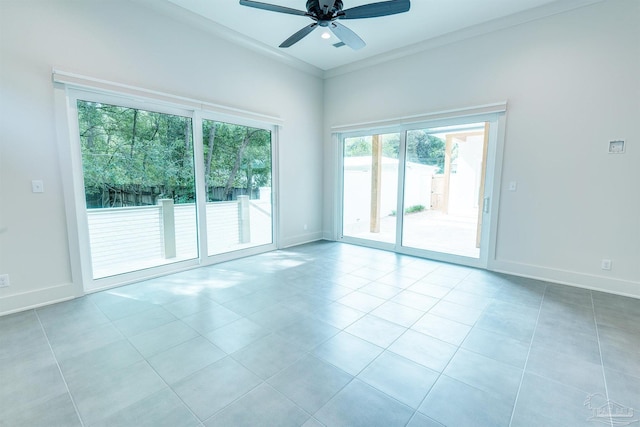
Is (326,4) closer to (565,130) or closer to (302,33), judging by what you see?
(302,33)

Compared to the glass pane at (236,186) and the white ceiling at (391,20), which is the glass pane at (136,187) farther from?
the white ceiling at (391,20)

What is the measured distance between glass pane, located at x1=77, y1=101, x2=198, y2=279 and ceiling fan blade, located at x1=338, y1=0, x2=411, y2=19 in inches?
97.6

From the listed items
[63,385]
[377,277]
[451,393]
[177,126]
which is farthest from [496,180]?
[63,385]

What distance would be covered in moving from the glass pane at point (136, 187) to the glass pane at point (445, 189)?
11.4 ft

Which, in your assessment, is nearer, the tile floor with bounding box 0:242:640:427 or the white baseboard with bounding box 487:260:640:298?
the tile floor with bounding box 0:242:640:427

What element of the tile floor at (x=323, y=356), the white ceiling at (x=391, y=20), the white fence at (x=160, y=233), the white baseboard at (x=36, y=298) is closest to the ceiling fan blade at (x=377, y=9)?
the white ceiling at (x=391, y=20)

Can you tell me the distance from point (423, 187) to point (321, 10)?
308 centimetres

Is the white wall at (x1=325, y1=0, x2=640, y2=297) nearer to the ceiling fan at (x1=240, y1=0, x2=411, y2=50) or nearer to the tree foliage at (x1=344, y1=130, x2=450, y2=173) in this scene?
the tree foliage at (x1=344, y1=130, x2=450, y2=173)

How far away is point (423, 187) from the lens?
4742 mm


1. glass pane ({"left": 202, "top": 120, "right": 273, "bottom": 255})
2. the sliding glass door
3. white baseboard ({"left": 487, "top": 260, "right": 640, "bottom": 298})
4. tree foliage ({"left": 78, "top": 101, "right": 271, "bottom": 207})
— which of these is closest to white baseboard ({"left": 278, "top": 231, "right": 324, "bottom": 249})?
glass pane ({"left": 202, "top": 120, "right": 273, "bottom": 255})

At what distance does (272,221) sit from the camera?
16.8ft

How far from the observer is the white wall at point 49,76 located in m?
2.59

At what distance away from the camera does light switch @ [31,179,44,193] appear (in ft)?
8.97

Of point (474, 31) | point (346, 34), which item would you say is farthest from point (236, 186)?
point (474, 31)
